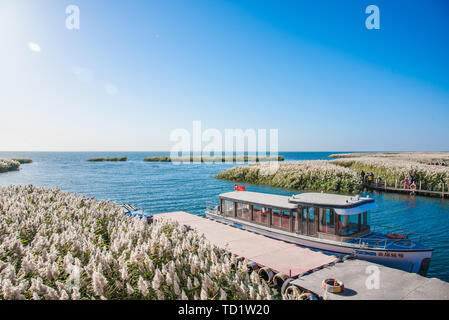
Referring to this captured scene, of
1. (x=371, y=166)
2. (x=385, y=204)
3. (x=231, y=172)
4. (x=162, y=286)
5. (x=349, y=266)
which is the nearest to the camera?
(x=162, y=286)

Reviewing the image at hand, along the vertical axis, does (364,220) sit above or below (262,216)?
above

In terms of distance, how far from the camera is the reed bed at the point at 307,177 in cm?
4028

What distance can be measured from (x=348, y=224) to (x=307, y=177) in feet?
97.8

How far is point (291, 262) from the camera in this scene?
11.8 metres

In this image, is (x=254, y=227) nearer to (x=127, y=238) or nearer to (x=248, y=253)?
(x=248, y=253)

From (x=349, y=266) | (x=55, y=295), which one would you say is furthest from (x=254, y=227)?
(x=55, y=295)

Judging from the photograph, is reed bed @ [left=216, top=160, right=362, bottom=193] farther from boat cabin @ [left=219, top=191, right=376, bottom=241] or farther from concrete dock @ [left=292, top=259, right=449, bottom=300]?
concrete dock @ [left=292, top=259, right=449, bottom=300]

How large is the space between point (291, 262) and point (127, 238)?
7.18 m

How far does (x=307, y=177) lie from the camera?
144ft

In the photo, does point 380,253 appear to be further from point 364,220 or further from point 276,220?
point 276,220

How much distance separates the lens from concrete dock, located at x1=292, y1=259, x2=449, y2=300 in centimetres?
897

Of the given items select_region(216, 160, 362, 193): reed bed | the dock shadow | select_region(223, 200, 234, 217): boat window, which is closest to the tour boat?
select_region(223, 200, 234, 217): boat window

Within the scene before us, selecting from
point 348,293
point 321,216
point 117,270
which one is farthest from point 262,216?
point 117,270

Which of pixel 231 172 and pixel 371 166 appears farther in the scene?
pixel 231 172
